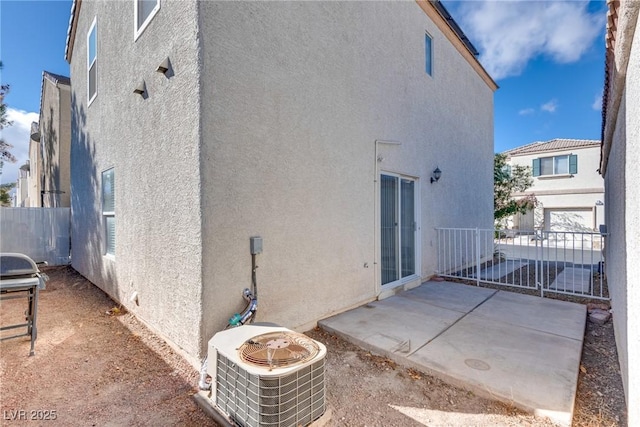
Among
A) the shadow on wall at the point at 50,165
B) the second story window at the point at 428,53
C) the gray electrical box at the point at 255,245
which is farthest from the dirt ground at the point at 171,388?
the shadow on wall at the point at 50,165

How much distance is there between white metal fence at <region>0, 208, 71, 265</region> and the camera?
8812 mm

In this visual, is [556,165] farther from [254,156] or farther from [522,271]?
[254,156]

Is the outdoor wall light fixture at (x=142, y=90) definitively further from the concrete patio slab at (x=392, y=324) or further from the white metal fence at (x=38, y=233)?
the white metal fence at (x=38, y=233)

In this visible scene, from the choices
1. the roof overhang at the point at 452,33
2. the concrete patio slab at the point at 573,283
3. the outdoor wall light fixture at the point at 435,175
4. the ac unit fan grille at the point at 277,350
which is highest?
the roof overhang at the point at 452,33

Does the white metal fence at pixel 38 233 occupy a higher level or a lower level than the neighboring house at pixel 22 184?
lower

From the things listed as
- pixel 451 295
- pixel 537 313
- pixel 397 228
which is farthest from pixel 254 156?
pixel 537 313

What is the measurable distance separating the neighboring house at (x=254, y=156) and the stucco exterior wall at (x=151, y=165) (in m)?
0.03

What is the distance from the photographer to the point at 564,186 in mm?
19391

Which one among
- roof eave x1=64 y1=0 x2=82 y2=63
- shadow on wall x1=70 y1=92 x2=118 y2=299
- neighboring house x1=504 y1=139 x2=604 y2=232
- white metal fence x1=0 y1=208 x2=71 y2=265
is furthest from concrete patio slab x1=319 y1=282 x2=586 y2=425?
neighboring house x1=504 y1=139 x2=604 y2=232

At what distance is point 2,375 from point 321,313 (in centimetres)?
362

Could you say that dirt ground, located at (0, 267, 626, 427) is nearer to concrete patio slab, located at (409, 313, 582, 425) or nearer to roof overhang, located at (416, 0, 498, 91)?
concrete patio slab, located at (409, 313, 582, 425)

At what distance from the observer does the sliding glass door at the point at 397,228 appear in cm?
580

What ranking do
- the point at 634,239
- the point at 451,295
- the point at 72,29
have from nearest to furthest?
the point at 634,239 → the point at 451,295 → the point at 72,29

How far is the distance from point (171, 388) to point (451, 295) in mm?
4978
